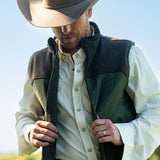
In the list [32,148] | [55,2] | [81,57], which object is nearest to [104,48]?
[81,57]

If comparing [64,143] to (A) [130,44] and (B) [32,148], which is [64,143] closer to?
(B) [32,148]

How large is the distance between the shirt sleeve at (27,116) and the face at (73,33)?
0.61m

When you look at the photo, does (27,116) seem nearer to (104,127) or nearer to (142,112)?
(104,127)

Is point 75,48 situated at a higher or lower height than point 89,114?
higher

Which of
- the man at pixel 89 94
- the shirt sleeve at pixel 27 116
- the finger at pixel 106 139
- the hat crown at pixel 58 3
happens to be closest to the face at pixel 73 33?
the man at pixel 89 94

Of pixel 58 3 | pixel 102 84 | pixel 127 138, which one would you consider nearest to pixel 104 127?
pixel 127 138

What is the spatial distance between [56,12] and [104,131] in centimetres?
107

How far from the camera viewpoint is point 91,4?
9.93ft

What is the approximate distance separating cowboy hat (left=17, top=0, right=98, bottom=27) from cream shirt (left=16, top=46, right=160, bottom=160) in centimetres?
31

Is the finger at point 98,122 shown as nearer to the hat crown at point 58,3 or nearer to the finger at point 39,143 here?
the finger at point 39,143

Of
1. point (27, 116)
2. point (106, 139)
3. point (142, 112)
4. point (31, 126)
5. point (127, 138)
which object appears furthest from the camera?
point (27, 116)

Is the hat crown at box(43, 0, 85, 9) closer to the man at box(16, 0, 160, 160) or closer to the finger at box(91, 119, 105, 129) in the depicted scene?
the man at box(16, 0, 160, 160)

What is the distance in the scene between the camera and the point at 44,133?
282 centimetres

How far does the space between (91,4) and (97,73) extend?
0.60 metres
